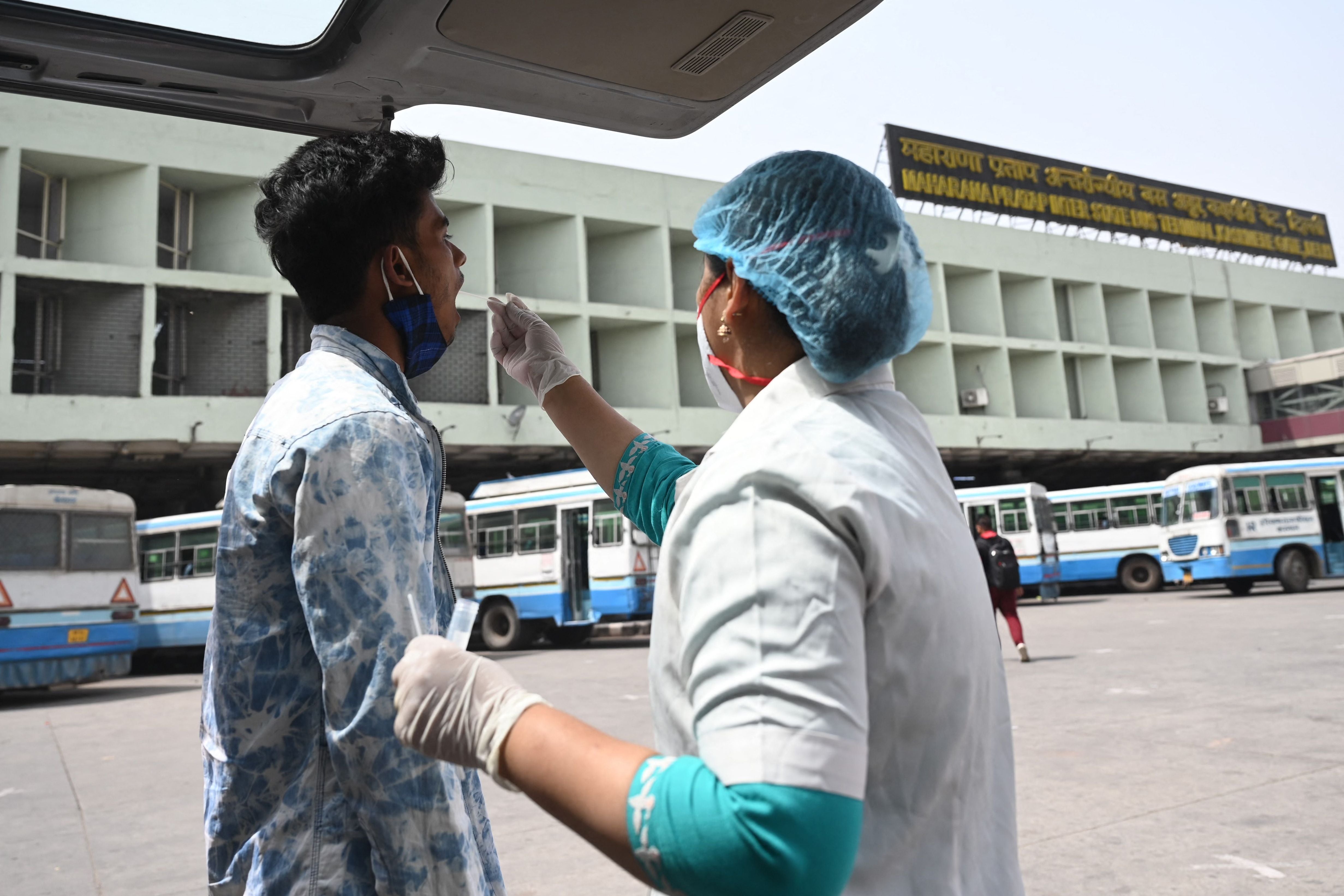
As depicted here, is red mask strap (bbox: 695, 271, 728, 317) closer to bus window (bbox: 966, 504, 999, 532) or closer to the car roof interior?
the car roof interior

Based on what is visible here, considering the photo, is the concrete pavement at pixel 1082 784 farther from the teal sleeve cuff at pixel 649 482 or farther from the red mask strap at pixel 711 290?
the red mask strap at pixel 711 290

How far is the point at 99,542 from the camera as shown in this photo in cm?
1384

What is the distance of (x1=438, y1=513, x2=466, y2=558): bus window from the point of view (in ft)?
55.8

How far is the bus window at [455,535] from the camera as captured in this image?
1702 centimetres

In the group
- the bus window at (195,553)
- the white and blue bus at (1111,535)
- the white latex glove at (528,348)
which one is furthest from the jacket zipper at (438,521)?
the white and blue bus at (1111,535)

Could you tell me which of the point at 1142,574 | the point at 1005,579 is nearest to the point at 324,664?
the point at 1005,579

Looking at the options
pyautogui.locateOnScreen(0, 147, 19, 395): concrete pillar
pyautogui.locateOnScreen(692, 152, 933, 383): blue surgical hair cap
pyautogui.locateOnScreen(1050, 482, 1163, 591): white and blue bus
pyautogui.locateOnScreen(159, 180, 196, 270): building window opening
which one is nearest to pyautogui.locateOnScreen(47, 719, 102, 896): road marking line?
pyautogui.locateOnScreen(692, 152, 933, 383): blue surgical hair cap

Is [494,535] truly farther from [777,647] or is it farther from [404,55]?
[777,647]

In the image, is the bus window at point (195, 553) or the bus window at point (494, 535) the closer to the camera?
the bus window at point (195, 553)

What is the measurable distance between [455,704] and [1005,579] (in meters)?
11.2

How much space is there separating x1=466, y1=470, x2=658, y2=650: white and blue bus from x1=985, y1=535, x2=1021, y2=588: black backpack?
20.8 ft

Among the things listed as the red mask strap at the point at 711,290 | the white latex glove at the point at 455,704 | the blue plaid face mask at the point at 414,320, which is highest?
the blue plaid face mask at the point at 414,320

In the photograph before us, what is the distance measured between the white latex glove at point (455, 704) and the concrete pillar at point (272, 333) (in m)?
22.0

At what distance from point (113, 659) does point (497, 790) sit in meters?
9.63
